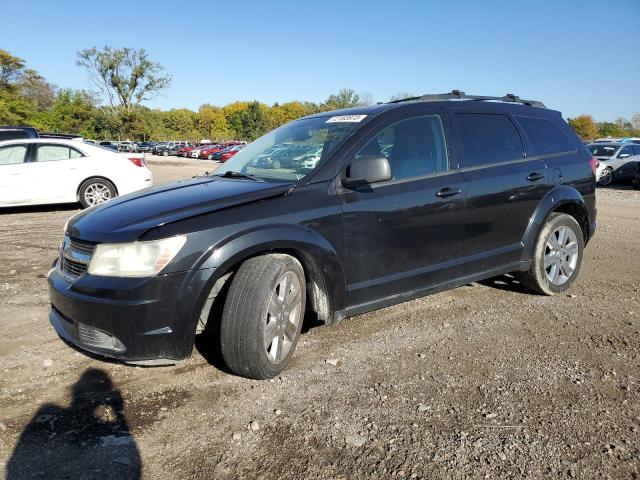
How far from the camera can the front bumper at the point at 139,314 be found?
107 inches

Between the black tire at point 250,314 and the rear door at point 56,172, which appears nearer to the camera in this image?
the black tire at point 250,314

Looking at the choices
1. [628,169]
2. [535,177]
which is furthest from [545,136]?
[628,169]

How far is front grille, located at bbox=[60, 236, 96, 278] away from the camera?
2947 millimetres

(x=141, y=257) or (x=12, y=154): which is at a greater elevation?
(x=12, y=154)

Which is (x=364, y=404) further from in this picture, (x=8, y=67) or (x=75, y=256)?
(x=8, y=67)

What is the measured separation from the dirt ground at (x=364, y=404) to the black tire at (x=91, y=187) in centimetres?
612

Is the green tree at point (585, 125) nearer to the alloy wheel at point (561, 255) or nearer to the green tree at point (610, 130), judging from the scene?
the green tree at point (610, 130)

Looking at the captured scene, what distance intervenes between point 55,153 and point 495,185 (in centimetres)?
884

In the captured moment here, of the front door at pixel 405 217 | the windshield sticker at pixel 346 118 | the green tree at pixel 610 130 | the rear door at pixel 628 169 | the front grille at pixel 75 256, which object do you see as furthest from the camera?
the green tree at pixel 610 130

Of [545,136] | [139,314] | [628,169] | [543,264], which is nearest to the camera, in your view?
[139,314]

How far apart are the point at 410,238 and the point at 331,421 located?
1478 mm

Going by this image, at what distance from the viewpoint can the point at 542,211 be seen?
454 cm

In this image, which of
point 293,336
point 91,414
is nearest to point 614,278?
point 293,336

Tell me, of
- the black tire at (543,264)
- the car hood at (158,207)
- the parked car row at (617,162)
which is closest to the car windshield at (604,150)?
the parked car row at (617,162)
